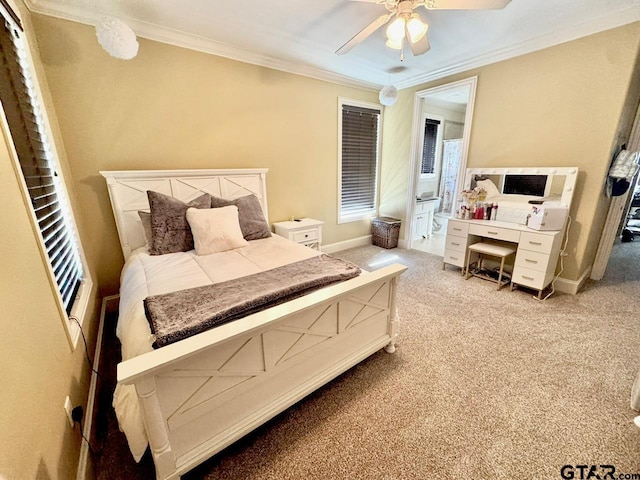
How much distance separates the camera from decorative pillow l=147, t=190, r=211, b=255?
210cm

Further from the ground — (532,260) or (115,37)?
(115,37)

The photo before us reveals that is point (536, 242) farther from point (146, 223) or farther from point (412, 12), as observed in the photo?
point (146, 223)

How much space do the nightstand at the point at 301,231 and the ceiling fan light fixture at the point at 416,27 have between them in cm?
206

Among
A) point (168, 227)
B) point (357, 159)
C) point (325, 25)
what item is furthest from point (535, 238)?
point (168, 227)

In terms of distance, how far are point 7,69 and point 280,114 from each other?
7.28ft

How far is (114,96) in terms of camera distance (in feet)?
7.26

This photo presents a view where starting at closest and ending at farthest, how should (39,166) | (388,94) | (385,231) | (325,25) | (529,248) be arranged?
(39,166) < (325,25) < (529,248) < (388,94) < (385,231)

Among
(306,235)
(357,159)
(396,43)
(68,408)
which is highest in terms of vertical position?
(396,43)

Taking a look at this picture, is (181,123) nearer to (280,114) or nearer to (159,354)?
(280,114)

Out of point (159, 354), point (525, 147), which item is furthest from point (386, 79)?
point (159, 354)

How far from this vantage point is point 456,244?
3.19 metres

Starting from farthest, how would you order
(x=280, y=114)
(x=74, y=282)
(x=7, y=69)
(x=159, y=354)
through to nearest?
(x=280, y=114), (x=74, y=282), (x=7, y=69), (x=159, y=354)

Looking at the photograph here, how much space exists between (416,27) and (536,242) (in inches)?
88.0

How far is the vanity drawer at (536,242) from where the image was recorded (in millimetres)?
2461
